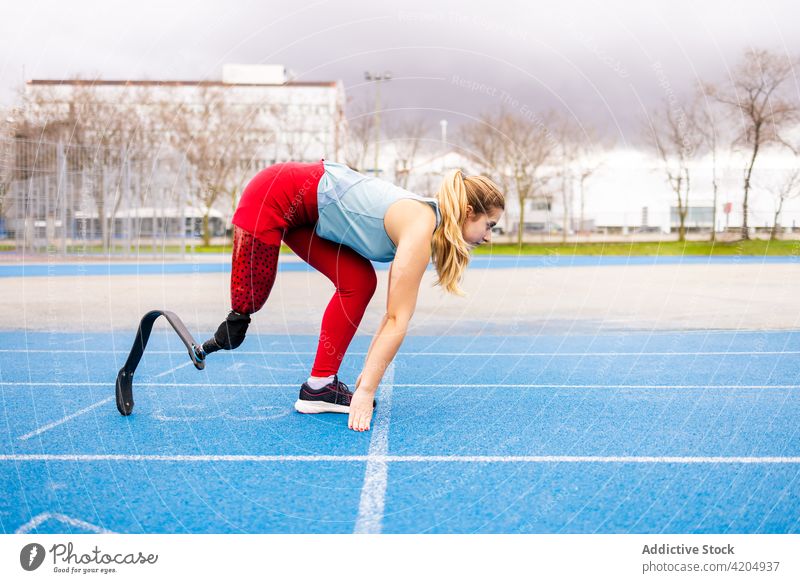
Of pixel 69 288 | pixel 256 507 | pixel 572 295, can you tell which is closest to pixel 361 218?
pixel 256 507

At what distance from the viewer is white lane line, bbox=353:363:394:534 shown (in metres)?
2.81

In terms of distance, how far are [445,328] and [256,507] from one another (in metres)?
6.14

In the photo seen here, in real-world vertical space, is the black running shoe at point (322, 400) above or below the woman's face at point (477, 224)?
below

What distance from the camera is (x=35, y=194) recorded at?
27.1m

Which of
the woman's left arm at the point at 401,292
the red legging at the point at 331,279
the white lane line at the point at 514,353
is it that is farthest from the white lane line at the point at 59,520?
the white lane line at the point at 514,353

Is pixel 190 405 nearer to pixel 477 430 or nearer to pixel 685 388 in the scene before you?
pixel 477 430

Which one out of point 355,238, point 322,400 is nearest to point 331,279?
point 355,238

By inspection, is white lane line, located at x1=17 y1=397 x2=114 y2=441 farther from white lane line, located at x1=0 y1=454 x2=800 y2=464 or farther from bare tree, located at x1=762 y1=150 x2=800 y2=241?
bare tree, located at x1=762 y1=150 x2=800 y2=241

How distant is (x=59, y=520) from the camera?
2816mm

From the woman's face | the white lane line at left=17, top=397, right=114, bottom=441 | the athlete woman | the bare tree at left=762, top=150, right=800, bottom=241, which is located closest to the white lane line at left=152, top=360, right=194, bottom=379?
the white lane line at left=17, top=397, right=114, bottom=441

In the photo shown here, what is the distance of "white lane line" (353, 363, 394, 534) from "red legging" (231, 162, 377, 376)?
17.7 inches

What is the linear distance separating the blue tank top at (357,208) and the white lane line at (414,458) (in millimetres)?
1114

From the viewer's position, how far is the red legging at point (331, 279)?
14.0ft

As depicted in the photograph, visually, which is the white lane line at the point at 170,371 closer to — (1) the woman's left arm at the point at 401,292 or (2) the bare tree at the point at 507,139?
(1) the woman's left arm at the point at 401,292
